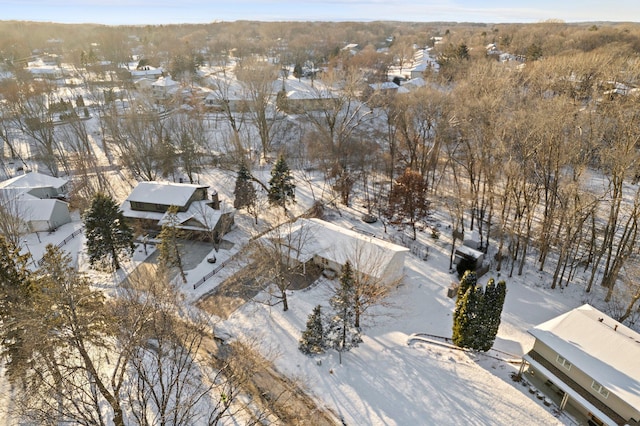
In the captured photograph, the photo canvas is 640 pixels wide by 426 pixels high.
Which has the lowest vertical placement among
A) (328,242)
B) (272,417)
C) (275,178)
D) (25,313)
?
(272,417)

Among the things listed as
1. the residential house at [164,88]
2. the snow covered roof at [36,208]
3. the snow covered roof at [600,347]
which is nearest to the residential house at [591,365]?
the snow covered roof at [600,347]

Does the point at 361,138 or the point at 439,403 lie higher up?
the point at 361,138

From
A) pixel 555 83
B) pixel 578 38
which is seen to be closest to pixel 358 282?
pixel 555 83

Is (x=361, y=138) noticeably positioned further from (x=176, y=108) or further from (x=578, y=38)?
(x=578, y=38)

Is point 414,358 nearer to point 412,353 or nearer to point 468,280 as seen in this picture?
point 412,353

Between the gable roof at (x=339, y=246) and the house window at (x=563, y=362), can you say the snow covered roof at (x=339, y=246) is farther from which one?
the house window at (x=563, y=362)

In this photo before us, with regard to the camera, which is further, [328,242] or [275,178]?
[275,178]

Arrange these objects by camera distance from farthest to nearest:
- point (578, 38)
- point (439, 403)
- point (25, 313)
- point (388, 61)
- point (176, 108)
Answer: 1. point (388, 61)
2. point (578, 38)
3. point (176, 108)
4. point (439, 403)
5. point (25, 313)

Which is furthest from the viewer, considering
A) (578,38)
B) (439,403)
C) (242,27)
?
(242,27)
